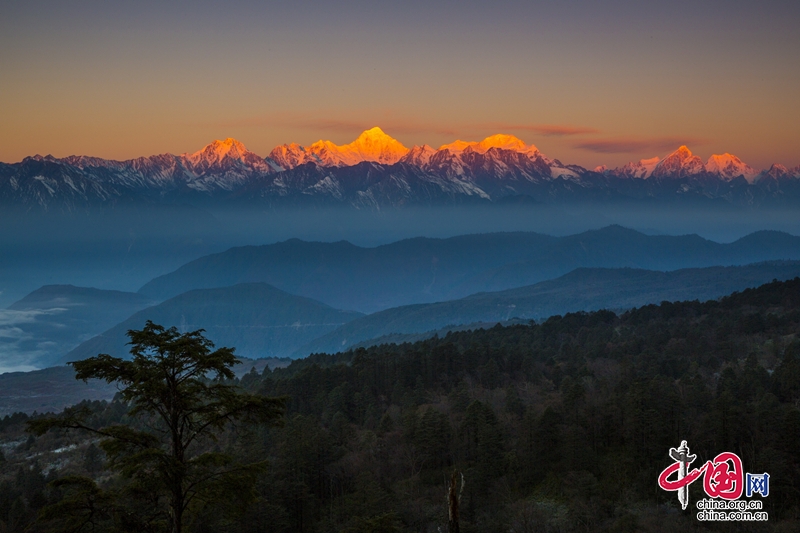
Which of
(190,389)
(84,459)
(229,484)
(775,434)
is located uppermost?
(190,389)

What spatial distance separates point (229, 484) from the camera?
79.4ft

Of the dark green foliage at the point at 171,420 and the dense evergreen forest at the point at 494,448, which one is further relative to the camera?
the dense evergreen forest at the point at 494,448

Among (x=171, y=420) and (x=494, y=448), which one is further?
(x=494, y=448)

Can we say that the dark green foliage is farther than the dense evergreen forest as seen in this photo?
No

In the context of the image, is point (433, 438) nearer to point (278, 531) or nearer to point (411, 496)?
point (411, 496)

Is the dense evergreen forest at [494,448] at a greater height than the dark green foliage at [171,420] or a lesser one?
lesser

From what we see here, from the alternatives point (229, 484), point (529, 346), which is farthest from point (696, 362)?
point (229, 484)

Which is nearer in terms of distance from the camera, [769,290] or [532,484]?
[532,484]

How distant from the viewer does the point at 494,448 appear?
241ft

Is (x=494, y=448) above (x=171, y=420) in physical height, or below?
below

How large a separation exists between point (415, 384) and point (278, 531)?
56.0m

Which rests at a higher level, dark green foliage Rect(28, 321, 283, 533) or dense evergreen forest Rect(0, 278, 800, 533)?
dark green foliage Rect(28, 321, 283, 533)

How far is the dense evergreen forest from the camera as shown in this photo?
60812mm

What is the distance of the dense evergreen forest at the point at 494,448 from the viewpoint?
60.8 meters
